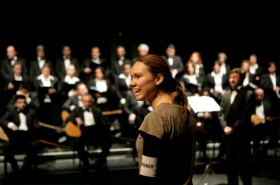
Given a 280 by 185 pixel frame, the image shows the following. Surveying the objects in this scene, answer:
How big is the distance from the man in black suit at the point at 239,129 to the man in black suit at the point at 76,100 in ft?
9.77

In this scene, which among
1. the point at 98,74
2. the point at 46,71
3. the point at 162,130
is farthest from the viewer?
the point at 98,74

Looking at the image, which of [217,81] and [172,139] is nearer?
[172,139]

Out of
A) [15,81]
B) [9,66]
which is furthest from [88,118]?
[9,66]

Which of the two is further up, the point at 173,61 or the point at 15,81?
the point at 173,61

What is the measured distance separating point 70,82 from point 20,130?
1.69 meters

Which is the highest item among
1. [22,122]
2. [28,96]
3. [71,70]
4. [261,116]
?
[71,70]

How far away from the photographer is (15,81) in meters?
5.70

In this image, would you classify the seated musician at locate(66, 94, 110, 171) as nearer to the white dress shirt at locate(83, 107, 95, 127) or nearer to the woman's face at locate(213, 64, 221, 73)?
the white dress shirt at locate(83, 107, 95, 127)

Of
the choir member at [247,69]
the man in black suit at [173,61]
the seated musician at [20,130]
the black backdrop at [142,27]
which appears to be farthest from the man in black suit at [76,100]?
the choir member at [247,69]

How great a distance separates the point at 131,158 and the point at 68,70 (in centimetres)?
225

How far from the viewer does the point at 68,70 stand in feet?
20.3

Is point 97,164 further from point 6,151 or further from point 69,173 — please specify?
point 6,151

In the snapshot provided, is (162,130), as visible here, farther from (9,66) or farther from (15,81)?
(9,66)

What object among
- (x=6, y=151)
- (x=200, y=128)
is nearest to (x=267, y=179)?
(x=200, y=128)
